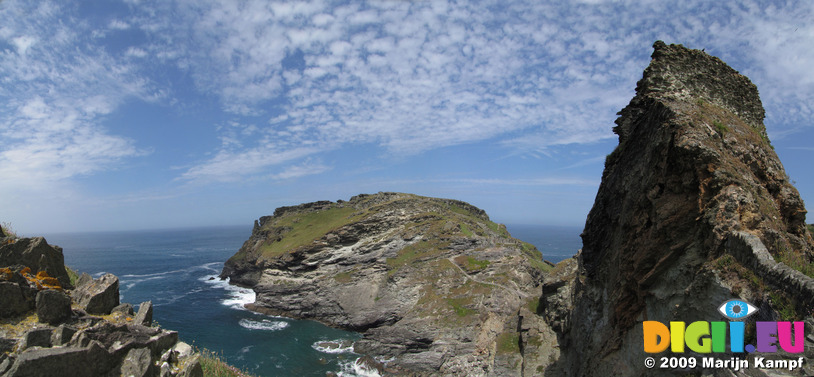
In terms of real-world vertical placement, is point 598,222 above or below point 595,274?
above

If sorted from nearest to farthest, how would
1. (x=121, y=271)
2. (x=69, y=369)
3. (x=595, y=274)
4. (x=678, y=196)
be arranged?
(x=69, y=369), (x=678, y=196), (x=595, y=274), (x=121, y=271)

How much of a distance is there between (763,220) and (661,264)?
3.33 m

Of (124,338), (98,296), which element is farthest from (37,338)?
(98,296)

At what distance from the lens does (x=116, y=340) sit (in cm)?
870

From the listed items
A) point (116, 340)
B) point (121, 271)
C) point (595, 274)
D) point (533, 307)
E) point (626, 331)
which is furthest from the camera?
point (121, 271)

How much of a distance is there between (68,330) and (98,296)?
1935 mm

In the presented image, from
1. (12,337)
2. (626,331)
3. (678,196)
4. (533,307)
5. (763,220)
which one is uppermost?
(678,196)

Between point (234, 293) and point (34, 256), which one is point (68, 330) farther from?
point (234, 293)

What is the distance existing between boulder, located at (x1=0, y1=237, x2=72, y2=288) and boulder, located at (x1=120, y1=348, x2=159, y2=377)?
4.24 meters

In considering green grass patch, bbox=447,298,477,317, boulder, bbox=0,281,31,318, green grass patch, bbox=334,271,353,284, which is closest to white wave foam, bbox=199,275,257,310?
green grass patch, bbox=334,271,353,284

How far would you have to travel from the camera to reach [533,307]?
42219 mm

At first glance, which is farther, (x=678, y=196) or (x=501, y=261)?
(x=501, y=261)

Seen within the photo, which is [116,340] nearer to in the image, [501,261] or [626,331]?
[626,331]

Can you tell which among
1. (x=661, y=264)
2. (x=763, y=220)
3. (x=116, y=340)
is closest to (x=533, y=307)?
(x=661, y=264)
